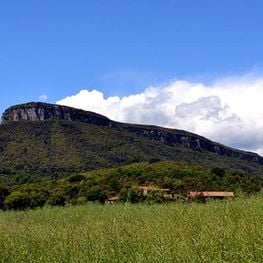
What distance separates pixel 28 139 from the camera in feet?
353

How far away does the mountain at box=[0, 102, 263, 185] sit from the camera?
9594cm

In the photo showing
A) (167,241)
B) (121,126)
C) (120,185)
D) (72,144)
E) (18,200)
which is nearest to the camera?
(167,241)

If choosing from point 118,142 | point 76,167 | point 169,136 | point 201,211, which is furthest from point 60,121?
point 201,211

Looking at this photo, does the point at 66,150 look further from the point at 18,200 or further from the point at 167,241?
the point at 167,241

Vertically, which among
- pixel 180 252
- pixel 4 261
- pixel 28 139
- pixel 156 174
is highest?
pixel 28 139

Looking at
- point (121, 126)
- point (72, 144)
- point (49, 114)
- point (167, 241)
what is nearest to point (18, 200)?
point (167, 241)

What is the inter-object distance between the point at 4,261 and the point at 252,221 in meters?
3.93

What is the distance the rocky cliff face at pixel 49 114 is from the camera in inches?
5311

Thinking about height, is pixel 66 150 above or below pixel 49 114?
below

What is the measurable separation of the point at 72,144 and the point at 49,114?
3085 centimetres

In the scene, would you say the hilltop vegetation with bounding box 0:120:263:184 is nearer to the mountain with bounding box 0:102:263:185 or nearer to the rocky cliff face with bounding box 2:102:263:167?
the mountain with bounding box 0:102:263:185

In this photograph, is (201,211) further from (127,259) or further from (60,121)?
(60,121)

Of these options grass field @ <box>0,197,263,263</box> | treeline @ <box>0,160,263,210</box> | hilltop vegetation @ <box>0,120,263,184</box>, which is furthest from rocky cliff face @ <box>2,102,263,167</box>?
grass field @ <box>0,197,263,263</box>

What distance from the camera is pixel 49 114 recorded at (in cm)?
13600
